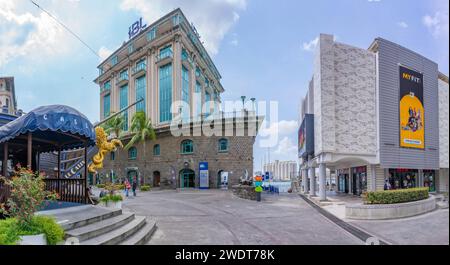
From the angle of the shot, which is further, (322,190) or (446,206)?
(322,190)

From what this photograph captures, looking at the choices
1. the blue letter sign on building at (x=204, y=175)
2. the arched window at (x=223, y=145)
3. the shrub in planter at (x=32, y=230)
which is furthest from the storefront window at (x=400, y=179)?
the shrub in planter at (x=32, y=230)

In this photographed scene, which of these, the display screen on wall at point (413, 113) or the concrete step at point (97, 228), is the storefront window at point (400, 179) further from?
the concrete step at point (97, 228)

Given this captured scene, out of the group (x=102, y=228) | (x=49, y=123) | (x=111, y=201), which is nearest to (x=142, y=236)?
(x=102, y=228)

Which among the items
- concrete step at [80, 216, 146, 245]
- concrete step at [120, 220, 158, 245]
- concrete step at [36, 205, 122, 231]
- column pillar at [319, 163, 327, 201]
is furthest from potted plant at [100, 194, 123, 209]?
column pillar at [319, 163, 327, 201]

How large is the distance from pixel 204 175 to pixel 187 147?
335 centimetres

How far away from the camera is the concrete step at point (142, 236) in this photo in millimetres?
5023

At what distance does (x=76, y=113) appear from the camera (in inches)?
269

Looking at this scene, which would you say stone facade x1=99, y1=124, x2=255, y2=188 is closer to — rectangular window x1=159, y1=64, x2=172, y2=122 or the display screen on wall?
rectangular window x1=159, y1=64, x2=172, y2=122

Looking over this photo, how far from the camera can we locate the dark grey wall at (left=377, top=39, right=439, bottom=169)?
3.38 m

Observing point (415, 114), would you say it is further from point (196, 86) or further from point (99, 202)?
point (99, 202)

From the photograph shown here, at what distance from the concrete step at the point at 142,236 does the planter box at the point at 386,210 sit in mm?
6716

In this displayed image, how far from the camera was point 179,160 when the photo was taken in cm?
2577
